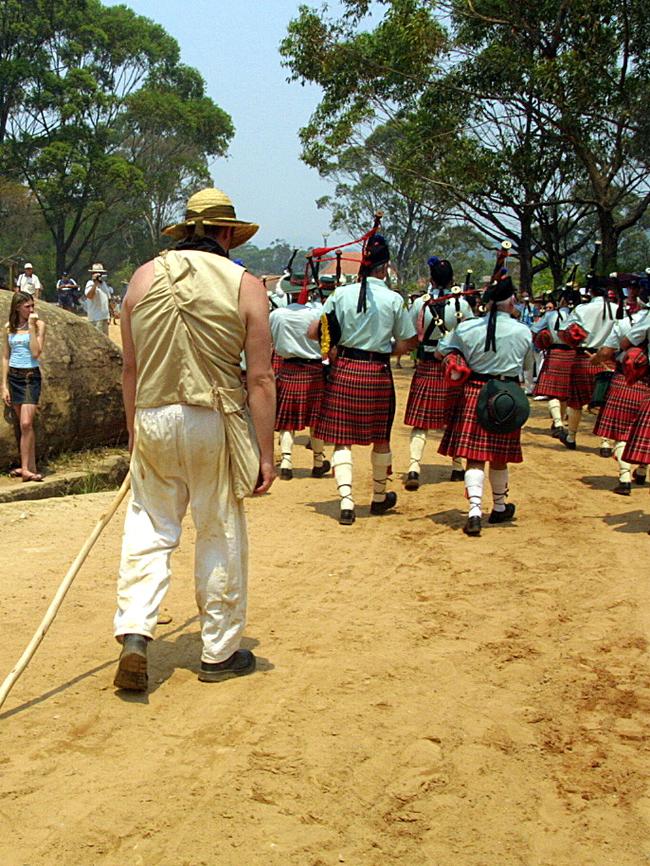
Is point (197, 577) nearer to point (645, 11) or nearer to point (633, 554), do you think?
point (633, 554)

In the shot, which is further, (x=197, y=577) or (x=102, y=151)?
(x=102, y=151)

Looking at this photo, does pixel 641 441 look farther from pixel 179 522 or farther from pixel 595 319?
pixel 179 522

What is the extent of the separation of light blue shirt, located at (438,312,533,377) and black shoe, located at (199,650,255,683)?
392 centimetres

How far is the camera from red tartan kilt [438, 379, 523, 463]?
7.82 metres

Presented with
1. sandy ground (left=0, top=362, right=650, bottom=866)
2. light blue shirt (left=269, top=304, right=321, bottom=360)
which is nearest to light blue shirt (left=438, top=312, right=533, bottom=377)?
sandy ground (left=0, top=362, right=650, bottom=866)

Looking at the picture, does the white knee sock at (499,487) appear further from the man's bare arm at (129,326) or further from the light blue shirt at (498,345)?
the man's bare arm at (129,326)

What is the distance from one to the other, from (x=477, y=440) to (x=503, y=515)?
74 centimetres

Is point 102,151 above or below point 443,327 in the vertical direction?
above

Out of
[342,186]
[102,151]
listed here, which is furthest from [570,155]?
[342,186]

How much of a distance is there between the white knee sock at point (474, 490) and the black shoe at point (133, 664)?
3871 mm

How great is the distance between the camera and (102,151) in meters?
38.1

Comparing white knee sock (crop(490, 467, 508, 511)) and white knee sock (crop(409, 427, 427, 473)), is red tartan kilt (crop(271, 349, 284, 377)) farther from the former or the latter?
white knee sock (crop(490, 467, 508, 511))

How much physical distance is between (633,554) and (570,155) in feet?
47.4

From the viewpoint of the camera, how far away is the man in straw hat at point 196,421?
4.19 metres
